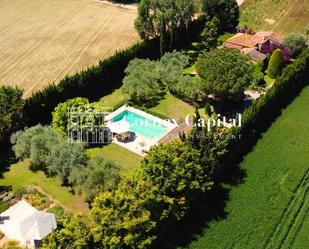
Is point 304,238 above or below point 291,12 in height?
below

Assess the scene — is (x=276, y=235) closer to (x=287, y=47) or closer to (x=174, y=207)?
(x=174, y=207)

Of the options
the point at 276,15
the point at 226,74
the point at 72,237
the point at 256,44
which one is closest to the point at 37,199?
the point at 72,237

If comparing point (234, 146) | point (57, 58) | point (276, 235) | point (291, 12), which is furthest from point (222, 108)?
point (291, 12)

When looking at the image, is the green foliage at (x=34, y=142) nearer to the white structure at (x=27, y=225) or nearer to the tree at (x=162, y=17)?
the white structure at (x=27, y=225)

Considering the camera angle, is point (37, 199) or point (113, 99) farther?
point (113, 99)

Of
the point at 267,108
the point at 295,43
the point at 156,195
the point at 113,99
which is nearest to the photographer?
the point at 156,195

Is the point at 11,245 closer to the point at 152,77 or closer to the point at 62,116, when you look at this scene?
the point at 62,116

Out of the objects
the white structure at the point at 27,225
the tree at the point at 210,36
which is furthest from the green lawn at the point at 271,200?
the tree at the point at 210,36
